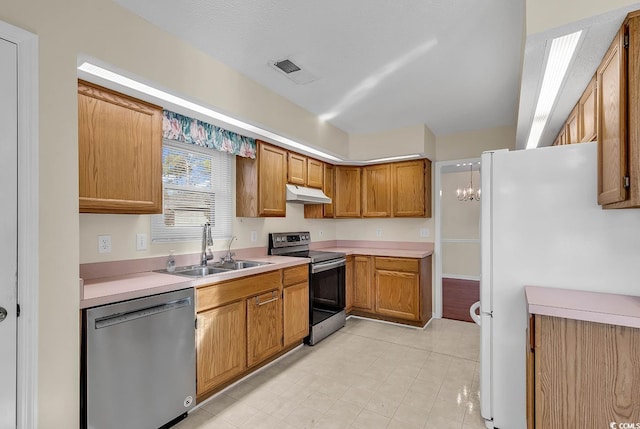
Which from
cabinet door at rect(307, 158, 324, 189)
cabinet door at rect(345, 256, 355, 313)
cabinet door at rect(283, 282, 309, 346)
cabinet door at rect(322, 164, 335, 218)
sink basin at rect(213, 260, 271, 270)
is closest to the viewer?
sink basin at rect(213, 260, 271, 270)

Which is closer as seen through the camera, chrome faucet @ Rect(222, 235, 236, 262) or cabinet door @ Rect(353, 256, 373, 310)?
chrome faucet @ Rect(222, 235, 236, 262)

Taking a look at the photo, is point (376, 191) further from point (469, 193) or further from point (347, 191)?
point (469, 193)

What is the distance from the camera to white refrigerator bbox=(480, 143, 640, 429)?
1679 mm

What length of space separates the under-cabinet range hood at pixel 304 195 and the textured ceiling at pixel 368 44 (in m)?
0.94

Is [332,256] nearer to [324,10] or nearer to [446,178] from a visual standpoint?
[324,10]

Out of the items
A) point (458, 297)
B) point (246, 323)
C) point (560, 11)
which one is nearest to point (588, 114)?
point (560, 11)

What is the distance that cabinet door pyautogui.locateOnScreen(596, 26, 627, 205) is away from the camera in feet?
4.33

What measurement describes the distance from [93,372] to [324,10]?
2361 mm

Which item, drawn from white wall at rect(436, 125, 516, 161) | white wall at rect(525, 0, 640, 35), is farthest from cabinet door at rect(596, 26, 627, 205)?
white wall at rect(436, 125, 516, 161)

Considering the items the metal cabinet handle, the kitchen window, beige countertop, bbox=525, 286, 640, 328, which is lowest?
the metal cabinet handle

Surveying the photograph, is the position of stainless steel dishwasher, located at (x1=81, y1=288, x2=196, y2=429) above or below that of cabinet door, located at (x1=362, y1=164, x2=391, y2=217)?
below

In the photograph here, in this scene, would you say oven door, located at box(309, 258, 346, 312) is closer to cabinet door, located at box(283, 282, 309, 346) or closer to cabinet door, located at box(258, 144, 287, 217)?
cabinet door, located at box(283, 282, 309, 346)

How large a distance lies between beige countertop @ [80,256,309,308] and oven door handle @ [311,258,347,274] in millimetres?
958

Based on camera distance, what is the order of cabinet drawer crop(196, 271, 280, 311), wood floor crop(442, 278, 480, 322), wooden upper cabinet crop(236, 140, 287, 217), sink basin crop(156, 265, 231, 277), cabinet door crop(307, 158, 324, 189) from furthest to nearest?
wood floor crop(442, 278, 480, 322), cabinet door crop(307, 158, 324, 189), wooden upper cabinet crop(236, 140, 287, 217), sink basin crop(156, 265, 231, 277), cabinet drawer crop(196, 271, 280, 311)
